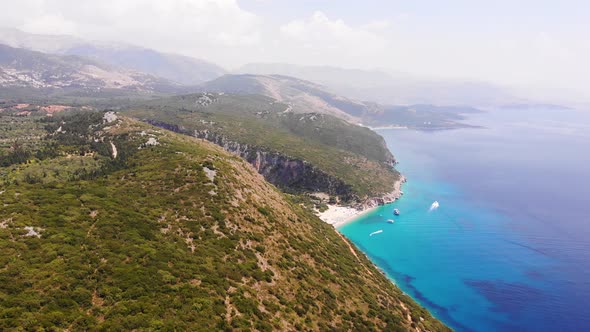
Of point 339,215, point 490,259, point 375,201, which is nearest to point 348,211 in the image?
point 339,215

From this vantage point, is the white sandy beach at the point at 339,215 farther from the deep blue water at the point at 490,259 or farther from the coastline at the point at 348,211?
the deep blue water at the point at 490,259

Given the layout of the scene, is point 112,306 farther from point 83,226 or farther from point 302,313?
point 302,313

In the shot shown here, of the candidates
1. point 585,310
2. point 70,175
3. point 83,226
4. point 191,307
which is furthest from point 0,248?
point 585,310

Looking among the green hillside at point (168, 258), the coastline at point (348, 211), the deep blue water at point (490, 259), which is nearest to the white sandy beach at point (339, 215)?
the coastline at point (348, 211)

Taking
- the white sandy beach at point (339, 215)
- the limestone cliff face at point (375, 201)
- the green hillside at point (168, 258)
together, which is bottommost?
the white sandy beach at point (339, 215)

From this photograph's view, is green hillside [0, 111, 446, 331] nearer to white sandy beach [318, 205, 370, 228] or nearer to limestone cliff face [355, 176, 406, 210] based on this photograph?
white sandy beach [318, 205, 370, 228]

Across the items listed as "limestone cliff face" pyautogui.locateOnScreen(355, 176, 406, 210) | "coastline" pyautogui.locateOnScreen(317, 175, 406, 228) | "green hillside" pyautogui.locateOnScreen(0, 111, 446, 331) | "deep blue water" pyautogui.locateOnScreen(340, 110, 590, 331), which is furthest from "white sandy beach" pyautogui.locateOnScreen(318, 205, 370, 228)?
"green hillside" pyautogui.locateOnScreen(0, 111, 446, 331)
